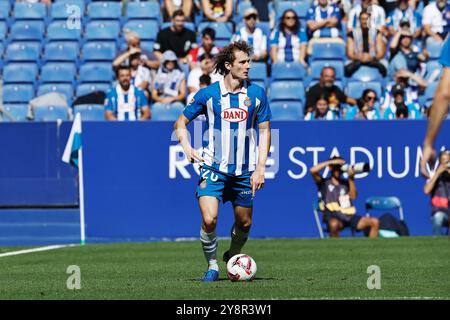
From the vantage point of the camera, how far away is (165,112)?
20688 mm

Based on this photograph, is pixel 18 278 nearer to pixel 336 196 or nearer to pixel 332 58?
pixel 336 196

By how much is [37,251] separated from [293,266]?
4.72 meters

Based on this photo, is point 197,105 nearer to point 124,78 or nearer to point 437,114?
point 437,114

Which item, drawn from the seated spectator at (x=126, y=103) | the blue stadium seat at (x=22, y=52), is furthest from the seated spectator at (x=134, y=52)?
the blue stadium seat at (x=22, y=52)

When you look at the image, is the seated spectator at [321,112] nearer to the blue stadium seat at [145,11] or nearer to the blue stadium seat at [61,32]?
the blue stadium seat at [145,11]

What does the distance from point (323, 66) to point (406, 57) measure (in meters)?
1.47

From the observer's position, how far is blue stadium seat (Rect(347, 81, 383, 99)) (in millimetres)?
21131

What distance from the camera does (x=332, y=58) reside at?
21984 millimetres

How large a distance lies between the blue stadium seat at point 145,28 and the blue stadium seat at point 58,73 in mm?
1387

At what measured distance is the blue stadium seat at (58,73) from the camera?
22.7m

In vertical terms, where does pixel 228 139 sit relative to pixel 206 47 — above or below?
below

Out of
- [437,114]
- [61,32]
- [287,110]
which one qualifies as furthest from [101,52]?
[437,114]

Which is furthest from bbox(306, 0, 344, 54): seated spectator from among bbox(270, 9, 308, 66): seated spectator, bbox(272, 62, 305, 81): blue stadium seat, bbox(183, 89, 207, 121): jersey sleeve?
bbox(183, 89, 207, 121): jersey sleeve
